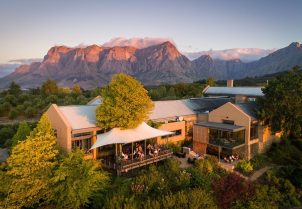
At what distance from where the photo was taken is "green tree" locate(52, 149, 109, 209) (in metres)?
18.4

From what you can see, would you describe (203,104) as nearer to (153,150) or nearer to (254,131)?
(254,131)

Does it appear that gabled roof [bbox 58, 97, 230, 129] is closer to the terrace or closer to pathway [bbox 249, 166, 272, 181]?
the terrace

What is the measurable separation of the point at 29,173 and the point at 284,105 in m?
27.6

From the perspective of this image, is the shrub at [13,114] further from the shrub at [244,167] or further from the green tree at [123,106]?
the shrub at [244,167]

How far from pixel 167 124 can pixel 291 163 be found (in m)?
14.6

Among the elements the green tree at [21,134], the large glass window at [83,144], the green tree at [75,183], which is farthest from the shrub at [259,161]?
the green tree at [21,134]

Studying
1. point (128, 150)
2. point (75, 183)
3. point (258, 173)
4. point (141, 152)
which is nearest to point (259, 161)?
point (258, 173)

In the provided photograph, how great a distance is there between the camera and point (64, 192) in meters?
18.6

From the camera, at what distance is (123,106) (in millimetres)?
25172

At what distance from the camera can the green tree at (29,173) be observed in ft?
60.5

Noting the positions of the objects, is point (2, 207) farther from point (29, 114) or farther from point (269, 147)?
point (29, 114)

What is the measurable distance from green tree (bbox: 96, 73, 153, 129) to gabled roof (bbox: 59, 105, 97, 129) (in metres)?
1.22

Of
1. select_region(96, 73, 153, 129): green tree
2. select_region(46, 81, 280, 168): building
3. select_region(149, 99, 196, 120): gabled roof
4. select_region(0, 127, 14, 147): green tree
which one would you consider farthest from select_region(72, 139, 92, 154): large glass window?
select_region(0, 127, 14, 147): green tree

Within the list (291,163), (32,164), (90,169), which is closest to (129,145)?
(90,169)
